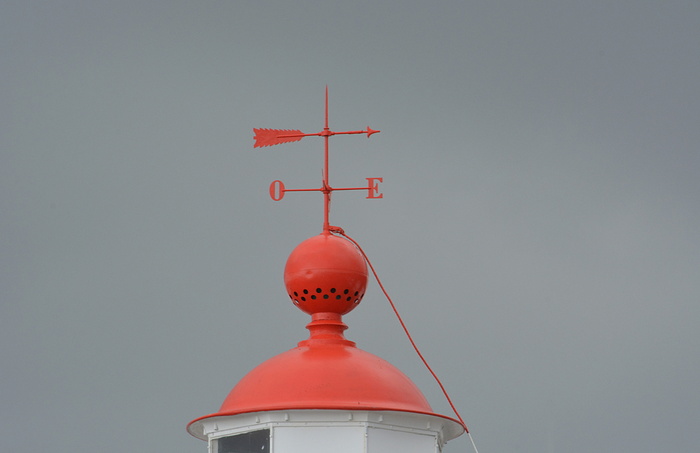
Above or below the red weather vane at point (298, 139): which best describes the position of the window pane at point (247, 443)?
below

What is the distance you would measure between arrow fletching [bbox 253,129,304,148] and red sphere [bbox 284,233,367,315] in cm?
212

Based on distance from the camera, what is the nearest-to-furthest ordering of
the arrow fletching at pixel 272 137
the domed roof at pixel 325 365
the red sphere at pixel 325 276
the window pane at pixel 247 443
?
the window pane at pixel 247 443 < the domed roof at pixel 325 365 < the red sphere at pixel 325 276 < the arrow fletching at pixel 272 137

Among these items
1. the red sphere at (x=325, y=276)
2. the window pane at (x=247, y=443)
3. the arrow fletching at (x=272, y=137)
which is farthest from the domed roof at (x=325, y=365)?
the arrow fletching at (x=272, y=137)

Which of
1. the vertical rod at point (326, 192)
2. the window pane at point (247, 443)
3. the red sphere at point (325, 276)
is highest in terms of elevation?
the vertical rod at point (326, 192)

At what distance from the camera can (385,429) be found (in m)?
22.3

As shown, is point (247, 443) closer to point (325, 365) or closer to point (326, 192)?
point (325, 365)

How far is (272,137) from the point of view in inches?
1001

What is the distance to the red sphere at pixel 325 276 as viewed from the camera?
23.7m

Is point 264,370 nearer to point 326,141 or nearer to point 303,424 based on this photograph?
point 303,424

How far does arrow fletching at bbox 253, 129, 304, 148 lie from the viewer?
83.0 feet

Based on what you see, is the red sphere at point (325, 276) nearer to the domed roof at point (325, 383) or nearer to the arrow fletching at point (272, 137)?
the domed roof at point (325, 383)

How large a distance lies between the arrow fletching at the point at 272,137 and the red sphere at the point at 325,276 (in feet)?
6.94

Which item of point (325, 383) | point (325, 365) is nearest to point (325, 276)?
point (325, 365)

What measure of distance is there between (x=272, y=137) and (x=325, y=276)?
3.04m
